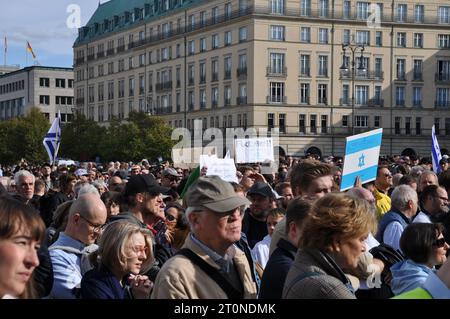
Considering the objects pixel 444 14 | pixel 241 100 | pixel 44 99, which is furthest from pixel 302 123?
pixel 44 99

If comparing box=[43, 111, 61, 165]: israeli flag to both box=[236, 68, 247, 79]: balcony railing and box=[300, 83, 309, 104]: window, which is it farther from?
box=[300, 83, 309, 104]: window

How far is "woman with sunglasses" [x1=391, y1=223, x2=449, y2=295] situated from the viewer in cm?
596

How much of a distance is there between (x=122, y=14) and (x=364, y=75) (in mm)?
31815

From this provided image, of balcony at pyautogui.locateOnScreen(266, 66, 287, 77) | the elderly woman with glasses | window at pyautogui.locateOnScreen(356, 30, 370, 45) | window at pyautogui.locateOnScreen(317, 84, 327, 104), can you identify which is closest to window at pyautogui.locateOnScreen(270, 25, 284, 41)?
balcony at pyautogui.locateOnScreen(266, 66, 287, 77)

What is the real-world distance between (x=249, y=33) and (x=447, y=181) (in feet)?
205

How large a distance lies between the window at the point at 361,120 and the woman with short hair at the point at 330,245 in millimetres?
70373

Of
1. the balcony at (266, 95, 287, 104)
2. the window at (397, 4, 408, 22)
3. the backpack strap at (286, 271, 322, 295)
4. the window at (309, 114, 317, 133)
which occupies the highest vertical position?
the window at (397, 4, 408, 22)

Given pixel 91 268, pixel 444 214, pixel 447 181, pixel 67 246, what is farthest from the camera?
pixel 447 181

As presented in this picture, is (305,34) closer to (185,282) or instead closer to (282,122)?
(282,122)

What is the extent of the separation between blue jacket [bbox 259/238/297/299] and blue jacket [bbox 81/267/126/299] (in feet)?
3.22

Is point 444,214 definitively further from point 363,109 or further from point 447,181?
point 363,109
